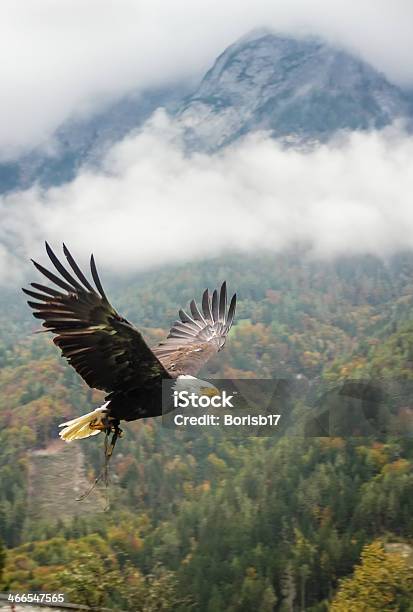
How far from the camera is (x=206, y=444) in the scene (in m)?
112

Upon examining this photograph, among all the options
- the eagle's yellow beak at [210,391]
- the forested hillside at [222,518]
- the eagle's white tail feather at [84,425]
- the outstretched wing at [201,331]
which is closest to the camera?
the eagle's yellow beak at [210,391]

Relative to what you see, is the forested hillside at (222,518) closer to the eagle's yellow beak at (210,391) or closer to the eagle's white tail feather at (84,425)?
the eagle's white tail feather at (84,425)

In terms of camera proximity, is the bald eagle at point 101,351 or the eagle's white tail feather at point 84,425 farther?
the eagle's white tail feather at point 84,425

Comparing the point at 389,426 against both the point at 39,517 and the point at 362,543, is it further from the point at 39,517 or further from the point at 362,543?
the point at 39,517

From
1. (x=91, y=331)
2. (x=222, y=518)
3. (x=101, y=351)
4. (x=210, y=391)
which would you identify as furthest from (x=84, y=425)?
(x=222, y=518)

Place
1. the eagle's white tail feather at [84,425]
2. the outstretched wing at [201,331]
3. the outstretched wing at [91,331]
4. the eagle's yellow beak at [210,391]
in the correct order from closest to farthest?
1. the outstretched wing at [91,331]
2. the eagle's yellow beak at [210,391]
3. the eagle's white tail feather at [84,425]
4. the outstretched wing at [201,331]

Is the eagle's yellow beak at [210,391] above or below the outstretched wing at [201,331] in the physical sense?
below

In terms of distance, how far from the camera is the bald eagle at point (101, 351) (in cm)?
731

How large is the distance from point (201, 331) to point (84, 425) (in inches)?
156

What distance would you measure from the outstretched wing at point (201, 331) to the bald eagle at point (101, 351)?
1991 mm

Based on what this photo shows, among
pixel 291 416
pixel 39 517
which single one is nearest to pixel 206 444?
pixel 291 416

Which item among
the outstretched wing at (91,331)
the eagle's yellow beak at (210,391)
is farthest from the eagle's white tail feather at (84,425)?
the eagle's yellow beak at (210,391)

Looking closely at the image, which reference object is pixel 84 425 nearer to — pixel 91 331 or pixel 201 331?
pixel 91 331

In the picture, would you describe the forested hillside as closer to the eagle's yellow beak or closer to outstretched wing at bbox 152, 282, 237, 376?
outstretched wing at bbox 152, 282, 237, 376
